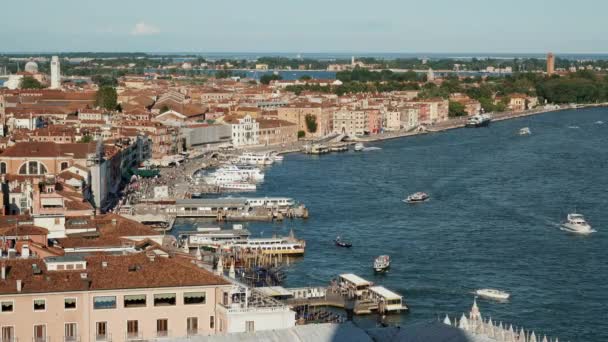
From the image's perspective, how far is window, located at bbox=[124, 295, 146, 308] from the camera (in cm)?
675

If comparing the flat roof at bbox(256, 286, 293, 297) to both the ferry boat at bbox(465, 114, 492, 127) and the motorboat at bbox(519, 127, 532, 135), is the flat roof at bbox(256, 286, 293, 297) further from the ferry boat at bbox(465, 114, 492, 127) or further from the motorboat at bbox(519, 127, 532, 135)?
the ferry boat at bbox(465, 114, 492, 127)

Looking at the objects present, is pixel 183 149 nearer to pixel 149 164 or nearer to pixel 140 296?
pixel 149 164

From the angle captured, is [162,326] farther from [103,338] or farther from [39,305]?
[39,305]

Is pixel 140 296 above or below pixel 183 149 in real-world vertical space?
above

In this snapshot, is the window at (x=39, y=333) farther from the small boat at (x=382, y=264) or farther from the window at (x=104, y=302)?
the small boat at (x=382, y=264)

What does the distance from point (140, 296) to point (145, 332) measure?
201 millimetres

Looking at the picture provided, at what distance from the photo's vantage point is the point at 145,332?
22.1ft

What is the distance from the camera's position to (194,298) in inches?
269

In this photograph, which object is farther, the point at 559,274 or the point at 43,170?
the point at 43,170

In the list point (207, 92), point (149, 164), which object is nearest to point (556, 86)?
point (207, 92)

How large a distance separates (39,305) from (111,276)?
434mm

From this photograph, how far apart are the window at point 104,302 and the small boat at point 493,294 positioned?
5468mm

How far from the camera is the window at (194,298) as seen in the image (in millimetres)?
6812

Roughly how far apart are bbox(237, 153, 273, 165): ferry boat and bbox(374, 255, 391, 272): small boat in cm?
1240
